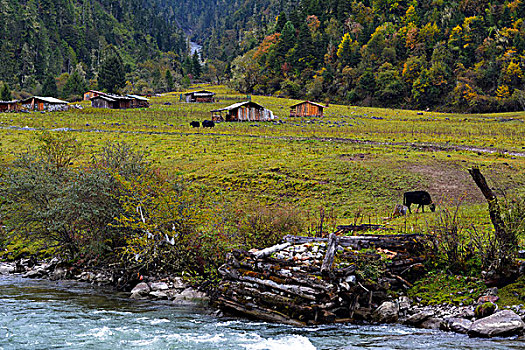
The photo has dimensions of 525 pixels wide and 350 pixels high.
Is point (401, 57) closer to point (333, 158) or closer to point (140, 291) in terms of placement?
point (333, 158)

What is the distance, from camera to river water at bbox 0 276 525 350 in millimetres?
12859

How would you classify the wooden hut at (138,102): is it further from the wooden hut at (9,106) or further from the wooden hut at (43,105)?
the wooden hut at (9,106)

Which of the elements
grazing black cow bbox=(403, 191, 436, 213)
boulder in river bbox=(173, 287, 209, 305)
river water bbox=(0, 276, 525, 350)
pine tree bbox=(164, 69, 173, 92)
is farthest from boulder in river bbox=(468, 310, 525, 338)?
pine tree bbox=(164, 69, 173, 92)

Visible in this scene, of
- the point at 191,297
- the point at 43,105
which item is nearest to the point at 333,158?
the point at 191,297

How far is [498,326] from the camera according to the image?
1302 cm

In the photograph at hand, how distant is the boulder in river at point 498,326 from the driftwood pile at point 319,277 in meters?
3.14

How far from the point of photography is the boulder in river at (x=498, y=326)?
12883mm

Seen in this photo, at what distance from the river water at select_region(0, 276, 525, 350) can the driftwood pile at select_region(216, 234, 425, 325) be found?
0.60 metres

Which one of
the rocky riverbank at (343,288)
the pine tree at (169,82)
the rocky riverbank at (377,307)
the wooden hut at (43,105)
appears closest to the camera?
the rocky riverbank at (377,307)

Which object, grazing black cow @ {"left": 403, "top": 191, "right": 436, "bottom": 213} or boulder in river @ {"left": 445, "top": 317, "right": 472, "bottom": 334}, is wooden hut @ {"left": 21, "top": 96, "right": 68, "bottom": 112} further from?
boulder in river @ {"left": 445, "top": 317, "right": 472, "bottom": 334}

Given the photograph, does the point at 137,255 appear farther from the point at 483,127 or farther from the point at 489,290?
the point at 483,127

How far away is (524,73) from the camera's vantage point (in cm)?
12638

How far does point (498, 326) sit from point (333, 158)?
3112 cm

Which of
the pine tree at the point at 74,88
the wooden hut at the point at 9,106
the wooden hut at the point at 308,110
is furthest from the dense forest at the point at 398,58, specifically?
the wooden hut at the point at 9,106
